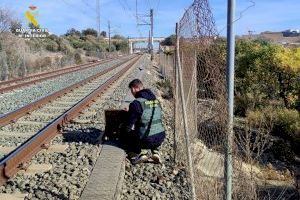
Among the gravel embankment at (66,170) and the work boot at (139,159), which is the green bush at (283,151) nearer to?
the gravel embankment at (66,170)

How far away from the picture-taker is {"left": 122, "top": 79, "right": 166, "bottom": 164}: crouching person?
8.08 metres

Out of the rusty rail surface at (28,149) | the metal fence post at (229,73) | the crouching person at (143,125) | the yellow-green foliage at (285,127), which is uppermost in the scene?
the metal fence post at (229,73)

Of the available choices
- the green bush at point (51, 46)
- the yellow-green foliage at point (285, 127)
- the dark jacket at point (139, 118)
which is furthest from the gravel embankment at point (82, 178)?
the green bush at point (51, 46)

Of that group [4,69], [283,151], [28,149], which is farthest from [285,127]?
[4,69]

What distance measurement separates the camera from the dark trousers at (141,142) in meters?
8.14

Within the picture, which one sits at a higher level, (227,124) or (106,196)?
(227,124)

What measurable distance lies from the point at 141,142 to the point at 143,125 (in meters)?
0.29

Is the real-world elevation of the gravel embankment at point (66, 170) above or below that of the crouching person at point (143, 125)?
below

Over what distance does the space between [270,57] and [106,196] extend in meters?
14.8

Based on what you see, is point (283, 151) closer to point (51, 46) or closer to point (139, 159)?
point (139, 159)

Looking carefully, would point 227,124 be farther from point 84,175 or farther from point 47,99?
point 47,99

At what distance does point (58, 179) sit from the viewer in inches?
275

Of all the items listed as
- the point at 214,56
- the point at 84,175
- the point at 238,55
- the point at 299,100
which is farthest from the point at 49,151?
the point at 238,55

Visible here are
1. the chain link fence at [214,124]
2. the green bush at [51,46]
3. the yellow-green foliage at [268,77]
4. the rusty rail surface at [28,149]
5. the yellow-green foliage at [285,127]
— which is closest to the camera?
the chain link fence at [214,124]
